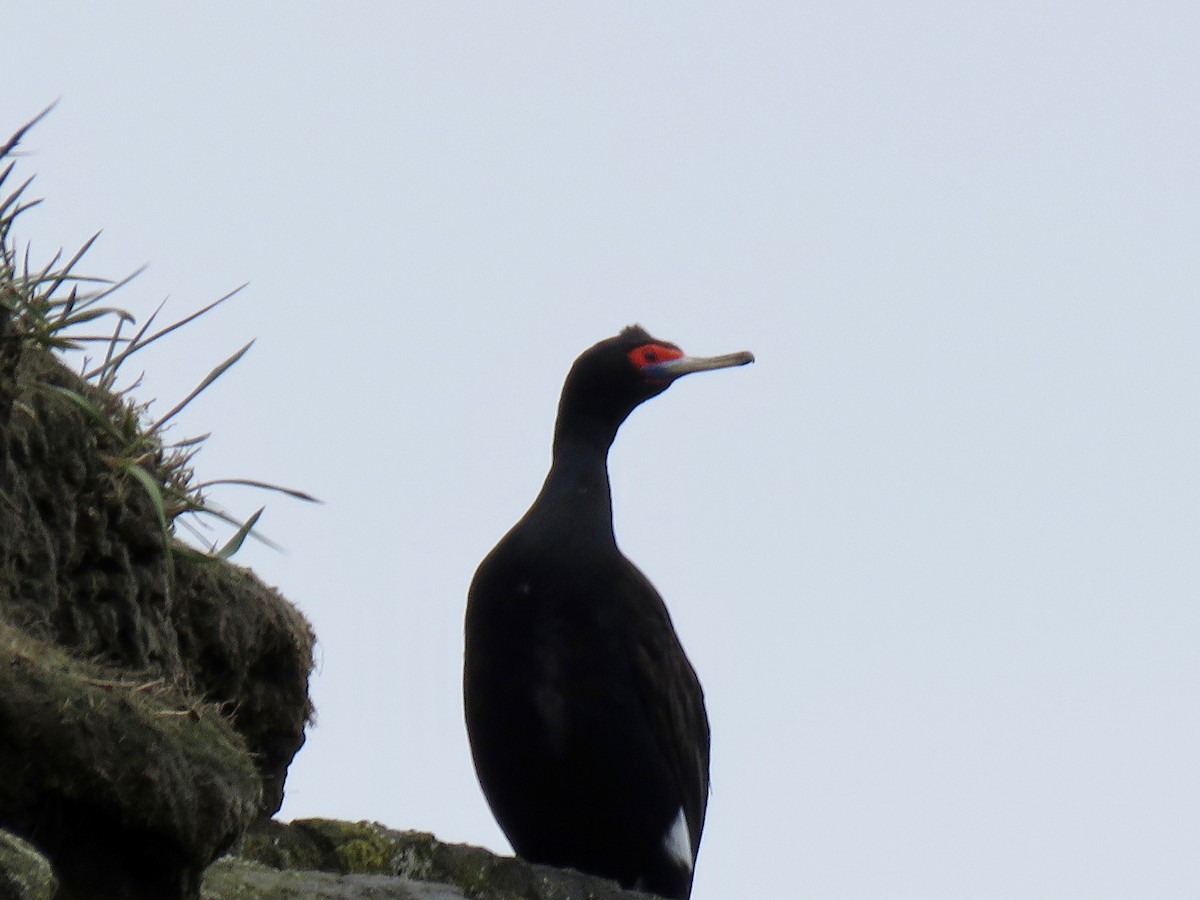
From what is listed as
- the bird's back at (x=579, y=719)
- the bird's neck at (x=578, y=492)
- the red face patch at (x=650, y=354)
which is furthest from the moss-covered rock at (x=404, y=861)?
the red face patch at (x=650, y=354)

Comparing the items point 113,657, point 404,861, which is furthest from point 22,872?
point 404,861

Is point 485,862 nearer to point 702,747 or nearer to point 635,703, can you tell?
point 635,703

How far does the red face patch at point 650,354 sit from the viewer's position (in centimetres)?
570

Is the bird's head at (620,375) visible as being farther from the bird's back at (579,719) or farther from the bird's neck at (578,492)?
the bird's back at (579,719)

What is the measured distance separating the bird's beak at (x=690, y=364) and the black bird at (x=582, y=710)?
0.76m

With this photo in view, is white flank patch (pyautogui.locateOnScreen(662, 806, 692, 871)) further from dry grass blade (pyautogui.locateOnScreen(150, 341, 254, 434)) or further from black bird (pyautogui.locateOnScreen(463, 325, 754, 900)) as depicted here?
dry grass blade (pyautogui.locateOnScreen(150, 341, 254, 434))

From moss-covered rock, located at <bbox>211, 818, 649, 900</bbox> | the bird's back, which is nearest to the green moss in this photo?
moss-covered rock, located at <bbox>211, 818, 649, 900</bbox>

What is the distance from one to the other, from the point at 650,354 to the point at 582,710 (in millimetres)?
1490

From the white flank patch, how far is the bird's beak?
4.98 ft

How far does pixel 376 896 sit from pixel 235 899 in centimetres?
31

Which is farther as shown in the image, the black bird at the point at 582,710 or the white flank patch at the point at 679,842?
the white flank patch at the point at 679,842

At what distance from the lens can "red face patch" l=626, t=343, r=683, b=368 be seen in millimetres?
5699

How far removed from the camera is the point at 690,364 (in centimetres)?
572

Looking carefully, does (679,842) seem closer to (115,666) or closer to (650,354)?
(650,354)
